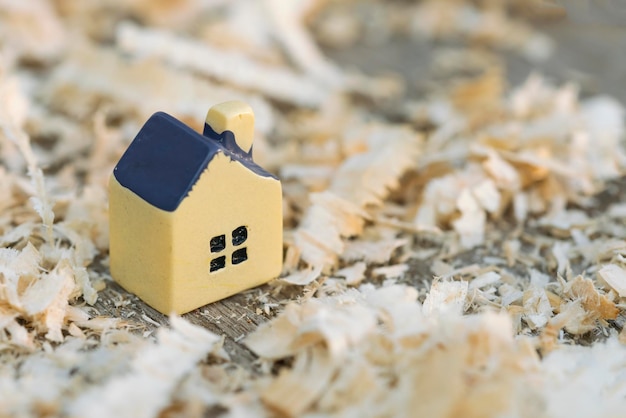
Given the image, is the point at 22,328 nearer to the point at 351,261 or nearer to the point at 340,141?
the point at 351,261

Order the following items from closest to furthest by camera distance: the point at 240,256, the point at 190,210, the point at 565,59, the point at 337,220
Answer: the point at 190,210 → the point at 240,256 → the point at 337,220 → the point at 565,59

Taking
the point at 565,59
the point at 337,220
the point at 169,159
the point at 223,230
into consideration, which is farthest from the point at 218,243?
the point at 565,59

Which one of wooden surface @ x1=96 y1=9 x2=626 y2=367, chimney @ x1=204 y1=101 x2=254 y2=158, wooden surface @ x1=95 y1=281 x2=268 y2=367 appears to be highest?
chimney @ x1=204 y1=101 x2=254 y2=158

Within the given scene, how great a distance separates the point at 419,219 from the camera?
63.7 inches

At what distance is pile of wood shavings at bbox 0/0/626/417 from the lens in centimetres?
105

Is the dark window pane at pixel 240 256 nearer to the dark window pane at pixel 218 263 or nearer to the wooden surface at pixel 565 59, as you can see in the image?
the dark window pane at pixel 218 263

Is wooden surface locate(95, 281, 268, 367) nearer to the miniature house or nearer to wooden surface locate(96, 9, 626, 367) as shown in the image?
the miniature house

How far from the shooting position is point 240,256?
4.34 ft

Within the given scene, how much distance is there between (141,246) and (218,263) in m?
0.13

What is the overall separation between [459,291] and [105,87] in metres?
1.23

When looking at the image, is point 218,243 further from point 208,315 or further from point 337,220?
point 337,220

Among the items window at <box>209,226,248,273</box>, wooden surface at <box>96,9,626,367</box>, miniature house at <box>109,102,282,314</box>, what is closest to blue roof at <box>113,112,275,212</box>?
miniature house at <box>109,102,282,314</box>

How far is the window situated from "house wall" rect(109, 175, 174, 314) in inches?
3.3

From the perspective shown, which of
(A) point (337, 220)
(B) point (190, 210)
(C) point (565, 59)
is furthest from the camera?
(C) point (565, 59)
